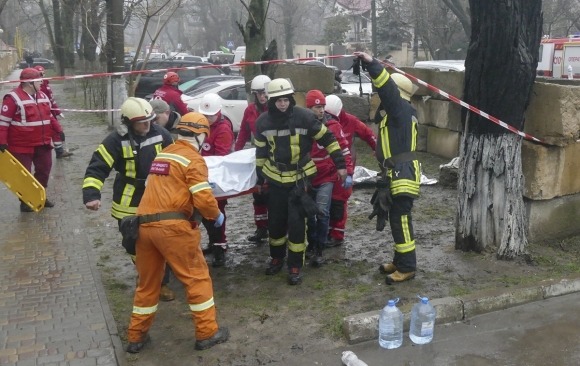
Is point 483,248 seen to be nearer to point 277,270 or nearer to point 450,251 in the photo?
point 450,251

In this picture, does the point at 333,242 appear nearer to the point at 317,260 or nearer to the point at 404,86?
the point at 317,260

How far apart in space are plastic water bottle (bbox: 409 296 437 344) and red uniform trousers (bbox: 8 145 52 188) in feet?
18.7

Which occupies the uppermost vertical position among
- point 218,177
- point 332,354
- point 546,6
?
point 546,6

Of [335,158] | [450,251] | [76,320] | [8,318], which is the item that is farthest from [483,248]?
[8,318]

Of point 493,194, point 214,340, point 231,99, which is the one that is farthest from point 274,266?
point 231,99

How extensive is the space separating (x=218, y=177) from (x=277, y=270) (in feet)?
3.39

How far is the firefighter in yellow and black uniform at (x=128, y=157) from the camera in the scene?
502 cm

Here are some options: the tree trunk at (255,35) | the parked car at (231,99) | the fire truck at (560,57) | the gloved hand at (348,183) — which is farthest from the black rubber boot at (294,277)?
the fire truck at (560,57)

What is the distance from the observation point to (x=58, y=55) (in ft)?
115

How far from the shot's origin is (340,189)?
6.72 m

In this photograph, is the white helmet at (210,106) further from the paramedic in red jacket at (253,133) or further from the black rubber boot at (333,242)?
the black rubber boot at (333,242)

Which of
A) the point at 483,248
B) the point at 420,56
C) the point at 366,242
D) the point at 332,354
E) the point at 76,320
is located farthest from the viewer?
the point at 420,56

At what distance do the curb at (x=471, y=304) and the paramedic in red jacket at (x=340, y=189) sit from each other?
1.83 metres

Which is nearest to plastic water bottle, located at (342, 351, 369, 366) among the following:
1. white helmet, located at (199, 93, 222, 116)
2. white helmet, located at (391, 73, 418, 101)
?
white helmet, located at (391, 73, 418, 101)
